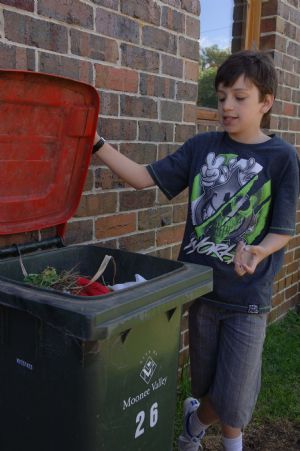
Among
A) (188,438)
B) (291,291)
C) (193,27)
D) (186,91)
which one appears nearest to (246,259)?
(188,438)

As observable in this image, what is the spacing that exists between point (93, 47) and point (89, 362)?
1.51 m

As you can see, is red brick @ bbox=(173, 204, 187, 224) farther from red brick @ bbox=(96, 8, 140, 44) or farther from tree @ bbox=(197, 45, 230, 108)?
red brick @ bbox=(96, 8, 140, 44)

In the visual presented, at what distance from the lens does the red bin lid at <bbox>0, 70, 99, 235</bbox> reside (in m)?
1.85

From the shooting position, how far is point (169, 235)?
10.5ft

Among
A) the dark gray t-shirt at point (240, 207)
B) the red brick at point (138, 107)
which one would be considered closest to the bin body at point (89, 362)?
the dark gray t-shirt at point (240, 207)

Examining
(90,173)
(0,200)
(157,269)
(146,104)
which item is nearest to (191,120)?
(146,104)

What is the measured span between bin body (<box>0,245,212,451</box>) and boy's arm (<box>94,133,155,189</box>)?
62cm

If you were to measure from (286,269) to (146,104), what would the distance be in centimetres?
249

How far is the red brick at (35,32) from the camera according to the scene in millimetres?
2025

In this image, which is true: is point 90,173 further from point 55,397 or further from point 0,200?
point 55,397

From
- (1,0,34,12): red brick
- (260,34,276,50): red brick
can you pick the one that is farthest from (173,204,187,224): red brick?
(260,34,276,50): red brick

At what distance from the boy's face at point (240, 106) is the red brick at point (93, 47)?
0.59 metres

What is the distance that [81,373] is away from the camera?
5.12 feet

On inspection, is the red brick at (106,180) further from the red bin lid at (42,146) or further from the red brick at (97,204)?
the red bin lid at (42,146)
